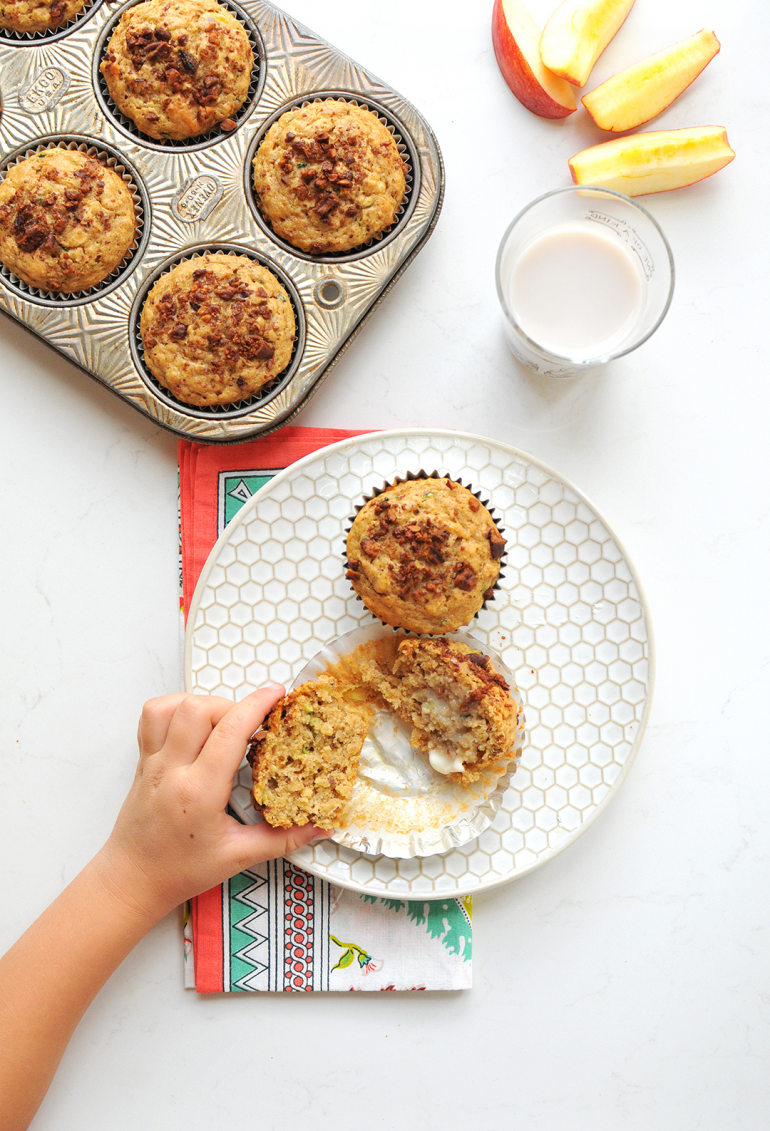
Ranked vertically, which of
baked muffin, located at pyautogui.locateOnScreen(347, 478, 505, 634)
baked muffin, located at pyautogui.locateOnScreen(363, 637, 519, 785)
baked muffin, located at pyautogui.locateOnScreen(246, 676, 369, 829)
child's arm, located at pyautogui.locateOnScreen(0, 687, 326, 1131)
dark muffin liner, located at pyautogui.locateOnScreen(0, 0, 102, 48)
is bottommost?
child's arm, located at pyautogui.locateOnScreen(0, 687, 326, 1131)

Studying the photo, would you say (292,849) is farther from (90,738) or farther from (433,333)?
(433,333)

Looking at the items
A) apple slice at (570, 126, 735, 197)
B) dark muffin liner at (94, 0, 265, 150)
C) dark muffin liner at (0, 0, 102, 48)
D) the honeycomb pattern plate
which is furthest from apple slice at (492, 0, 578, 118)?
dark muffin liner at (0, 0, 102, 48)

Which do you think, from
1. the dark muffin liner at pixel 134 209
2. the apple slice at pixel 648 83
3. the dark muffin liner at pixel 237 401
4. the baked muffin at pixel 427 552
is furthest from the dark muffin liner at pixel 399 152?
the baked muffin at pixel 427 552

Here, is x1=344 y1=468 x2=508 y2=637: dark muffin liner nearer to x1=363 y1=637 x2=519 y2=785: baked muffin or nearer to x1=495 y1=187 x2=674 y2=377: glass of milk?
x1=363 y1=637 x2=519 y2=785: baked muffin

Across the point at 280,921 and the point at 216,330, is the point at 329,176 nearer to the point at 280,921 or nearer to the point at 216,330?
the point at 216,330

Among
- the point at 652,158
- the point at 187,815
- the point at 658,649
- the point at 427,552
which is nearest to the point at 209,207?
the point at 427,552

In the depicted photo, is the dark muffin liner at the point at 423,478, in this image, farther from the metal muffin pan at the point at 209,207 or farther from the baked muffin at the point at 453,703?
the metal muffin pan at the point at 209,207
